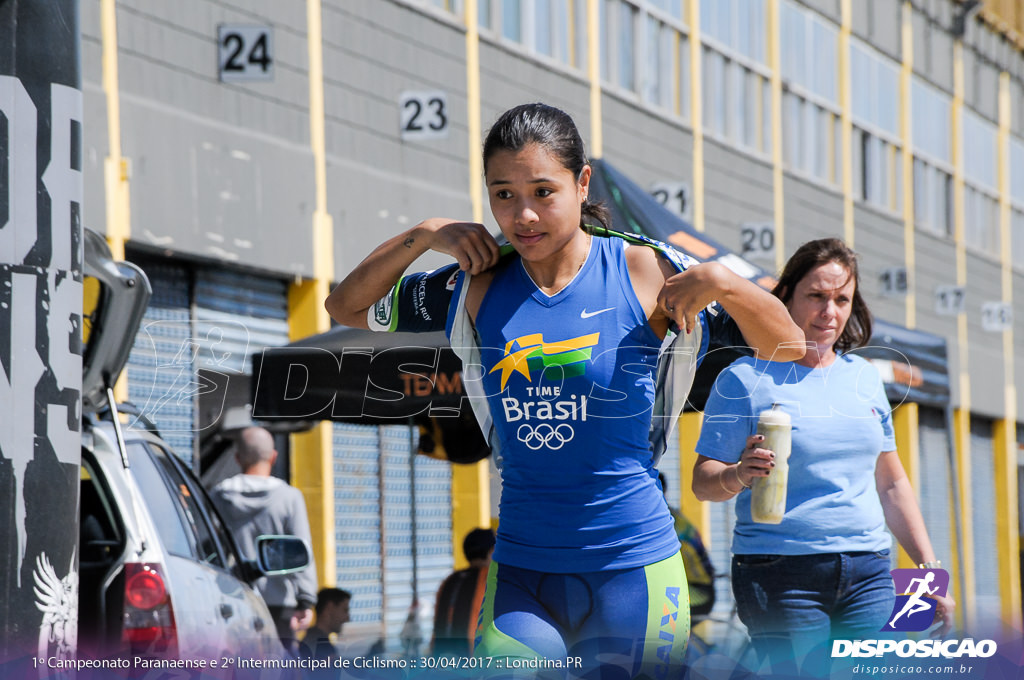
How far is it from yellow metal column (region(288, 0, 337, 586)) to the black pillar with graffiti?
10311 mm

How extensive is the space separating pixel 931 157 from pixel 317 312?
19.2 metres

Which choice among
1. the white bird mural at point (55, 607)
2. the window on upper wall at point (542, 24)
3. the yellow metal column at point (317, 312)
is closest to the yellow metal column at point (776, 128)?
the window on upper wall at point (542, 24)

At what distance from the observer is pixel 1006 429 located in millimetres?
32562

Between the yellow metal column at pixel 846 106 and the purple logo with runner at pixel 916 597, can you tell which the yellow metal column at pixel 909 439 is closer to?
the yellow metal column at pixel 846 106

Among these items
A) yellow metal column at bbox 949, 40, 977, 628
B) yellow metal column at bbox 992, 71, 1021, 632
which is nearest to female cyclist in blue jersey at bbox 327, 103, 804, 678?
yellow metal column at bbox 949, 40, 977, 628

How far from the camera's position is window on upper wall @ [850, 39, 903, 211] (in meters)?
27.2

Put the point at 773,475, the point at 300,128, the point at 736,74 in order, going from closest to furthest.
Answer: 1. the point at 773,475
2. the point at 300,128
3. the point at 736,74

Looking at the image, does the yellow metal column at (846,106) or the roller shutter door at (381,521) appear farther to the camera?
the yellow metal column at (846,106)

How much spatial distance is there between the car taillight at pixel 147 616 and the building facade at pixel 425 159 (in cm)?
61

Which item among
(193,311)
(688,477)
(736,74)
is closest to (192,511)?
(193,311)

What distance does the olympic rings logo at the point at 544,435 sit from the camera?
129 inches

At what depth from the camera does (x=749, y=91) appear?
2359cm

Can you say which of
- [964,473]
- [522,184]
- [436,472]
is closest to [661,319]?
[522,184]

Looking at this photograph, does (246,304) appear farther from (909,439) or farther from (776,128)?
(909,439)
